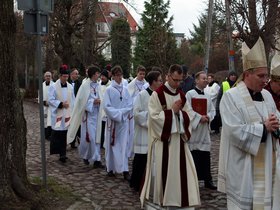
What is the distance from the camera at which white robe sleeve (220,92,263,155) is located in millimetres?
4473

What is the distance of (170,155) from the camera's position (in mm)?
5820

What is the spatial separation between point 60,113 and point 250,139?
20.6 ft

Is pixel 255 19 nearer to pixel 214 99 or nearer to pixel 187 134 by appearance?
pixel 214 99

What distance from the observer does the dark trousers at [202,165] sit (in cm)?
762

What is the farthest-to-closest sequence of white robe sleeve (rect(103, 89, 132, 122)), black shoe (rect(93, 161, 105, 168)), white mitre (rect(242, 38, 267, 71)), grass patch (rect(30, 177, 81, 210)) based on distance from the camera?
1. black shoe (rect(93, 161, 105, 168))
2. white robe sleeve (rect(103, 89, 132, 122))
3. grass patch (rect(30, 177, 81, 210))
4. white mitre (rect(242, 38, 267, 71))

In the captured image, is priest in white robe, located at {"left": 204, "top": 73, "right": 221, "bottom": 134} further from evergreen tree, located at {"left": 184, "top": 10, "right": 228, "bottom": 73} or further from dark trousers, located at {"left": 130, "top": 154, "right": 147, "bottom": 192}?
dark trousers, located at {"left": 130, "top": 154, "right": 147, "bottom": 192}

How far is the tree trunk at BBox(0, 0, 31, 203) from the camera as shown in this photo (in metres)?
6.02

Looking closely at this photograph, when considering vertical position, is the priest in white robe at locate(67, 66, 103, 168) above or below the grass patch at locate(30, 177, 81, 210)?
above

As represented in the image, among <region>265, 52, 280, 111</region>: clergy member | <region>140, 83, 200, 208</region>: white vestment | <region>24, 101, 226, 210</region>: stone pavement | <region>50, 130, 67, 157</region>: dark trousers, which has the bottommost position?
<region>24, 101, 226, 210</region>: stone pavement

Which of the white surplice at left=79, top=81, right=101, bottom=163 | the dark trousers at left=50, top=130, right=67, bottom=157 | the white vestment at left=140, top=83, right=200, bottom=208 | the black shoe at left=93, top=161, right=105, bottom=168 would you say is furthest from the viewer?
the dark trousers at left=50, top=130, right=67, bottom=157

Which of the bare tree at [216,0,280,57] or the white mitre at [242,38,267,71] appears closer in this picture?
the white mitre at [242,38,267,71]

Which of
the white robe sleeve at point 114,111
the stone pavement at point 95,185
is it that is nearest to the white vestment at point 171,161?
the stone pavement at point 95,185

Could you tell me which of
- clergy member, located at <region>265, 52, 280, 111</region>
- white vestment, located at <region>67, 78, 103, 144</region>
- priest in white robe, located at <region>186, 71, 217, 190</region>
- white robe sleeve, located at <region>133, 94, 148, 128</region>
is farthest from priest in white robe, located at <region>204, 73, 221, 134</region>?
clergy member, located at <region>265, 52, 280, 111</region>

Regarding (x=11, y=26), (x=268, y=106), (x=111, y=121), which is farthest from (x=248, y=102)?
(x=111, y=121)
